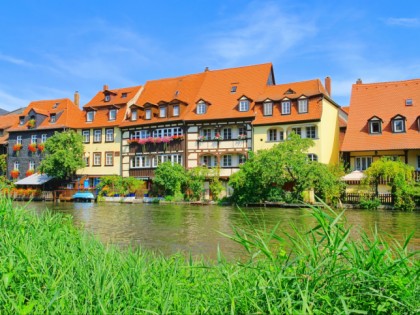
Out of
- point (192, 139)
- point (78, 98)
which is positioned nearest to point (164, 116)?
point (192, 139)

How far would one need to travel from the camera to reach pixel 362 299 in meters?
3.00

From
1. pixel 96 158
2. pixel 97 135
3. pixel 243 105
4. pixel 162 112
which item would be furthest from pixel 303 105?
pixel 96 158

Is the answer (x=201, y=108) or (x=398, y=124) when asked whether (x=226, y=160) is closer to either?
(x=201, y=108)

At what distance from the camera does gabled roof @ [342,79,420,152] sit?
31.0 m

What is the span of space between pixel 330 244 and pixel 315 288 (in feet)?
1.21

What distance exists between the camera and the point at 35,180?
46.5m

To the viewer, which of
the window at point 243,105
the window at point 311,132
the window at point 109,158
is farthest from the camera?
the window at point 109,158

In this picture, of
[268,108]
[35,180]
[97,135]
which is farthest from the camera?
[35,180]

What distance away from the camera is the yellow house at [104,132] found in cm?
4478

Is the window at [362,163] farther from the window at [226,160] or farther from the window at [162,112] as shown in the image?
the window at [162,112]

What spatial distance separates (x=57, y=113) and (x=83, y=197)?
14062 millimetres

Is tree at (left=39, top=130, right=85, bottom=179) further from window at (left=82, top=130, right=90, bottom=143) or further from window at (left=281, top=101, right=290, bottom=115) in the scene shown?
window at (left=281, top=101, right=290, bottom=115)

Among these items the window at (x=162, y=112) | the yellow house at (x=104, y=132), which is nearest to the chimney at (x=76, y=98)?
the yellow house at (x=104, y=132)

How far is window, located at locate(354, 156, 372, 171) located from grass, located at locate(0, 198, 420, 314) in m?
30.1
